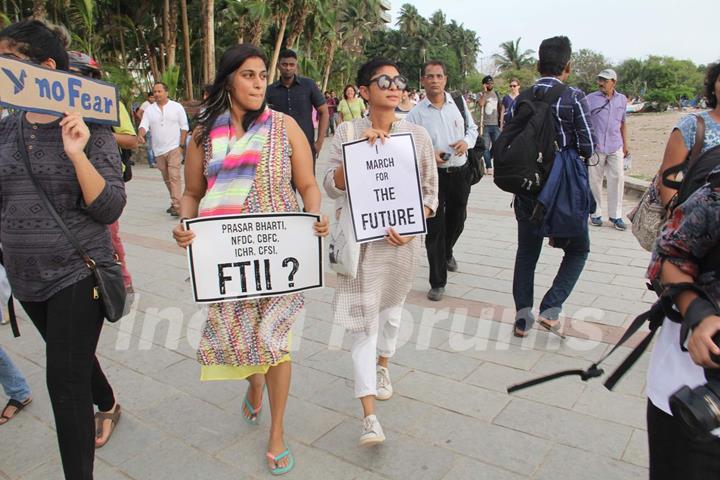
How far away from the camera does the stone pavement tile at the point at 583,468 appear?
2.63m

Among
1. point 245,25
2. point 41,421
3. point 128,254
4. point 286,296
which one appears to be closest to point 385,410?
point 286,296

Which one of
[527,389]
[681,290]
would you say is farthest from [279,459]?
[681,290]

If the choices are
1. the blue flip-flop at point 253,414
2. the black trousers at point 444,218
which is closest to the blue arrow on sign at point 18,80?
the blue flip-flop at point 253,414

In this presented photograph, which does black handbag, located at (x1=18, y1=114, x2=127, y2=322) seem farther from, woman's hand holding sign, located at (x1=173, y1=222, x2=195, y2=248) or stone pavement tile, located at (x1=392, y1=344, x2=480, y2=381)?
stone pavement tile, located at (x1=392, y1=344, x2=480, y2=381)

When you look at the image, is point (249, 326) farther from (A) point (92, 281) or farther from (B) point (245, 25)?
(B) point (245, 25)

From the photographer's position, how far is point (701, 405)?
1.32 m

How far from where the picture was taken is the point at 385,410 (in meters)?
3.26

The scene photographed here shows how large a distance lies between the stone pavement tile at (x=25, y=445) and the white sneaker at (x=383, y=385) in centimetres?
172

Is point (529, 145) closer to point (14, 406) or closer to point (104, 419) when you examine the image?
point (104, 419)

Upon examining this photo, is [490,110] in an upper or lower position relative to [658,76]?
lower

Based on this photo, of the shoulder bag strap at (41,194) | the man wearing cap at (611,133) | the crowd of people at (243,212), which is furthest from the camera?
the man wearing cap at (611,133)

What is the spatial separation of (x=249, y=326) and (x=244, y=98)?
1054 mm

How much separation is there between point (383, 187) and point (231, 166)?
805 millimetres

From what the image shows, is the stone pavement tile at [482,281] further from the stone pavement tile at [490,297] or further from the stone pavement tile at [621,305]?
the stone pavement tile at [621,305]
